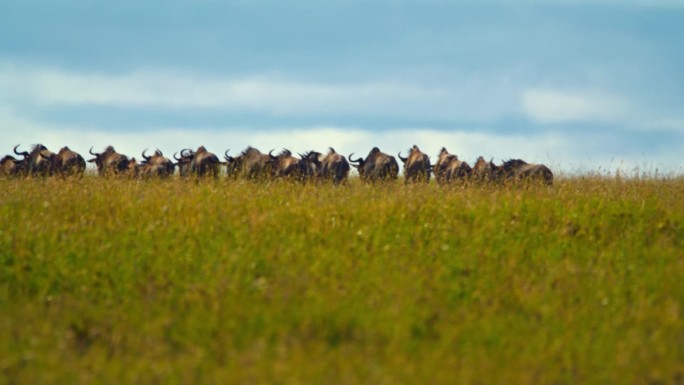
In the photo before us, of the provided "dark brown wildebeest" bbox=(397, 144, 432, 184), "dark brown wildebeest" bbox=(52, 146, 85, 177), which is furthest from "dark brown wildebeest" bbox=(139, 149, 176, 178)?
"dark brown wildebeest" bbox=(397, 144, 432, 184)

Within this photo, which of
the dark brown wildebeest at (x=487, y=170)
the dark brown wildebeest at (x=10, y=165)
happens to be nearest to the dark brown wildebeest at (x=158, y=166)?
the dark brown wildebeest at (x=10, y=165)

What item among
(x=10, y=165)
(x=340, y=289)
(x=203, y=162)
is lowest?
(x=340, y=289)

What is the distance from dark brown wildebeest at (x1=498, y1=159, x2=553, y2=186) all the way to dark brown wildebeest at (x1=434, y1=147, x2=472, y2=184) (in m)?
1.14

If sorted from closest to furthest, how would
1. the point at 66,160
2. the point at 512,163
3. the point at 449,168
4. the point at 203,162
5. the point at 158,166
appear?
the point at 512,163, the point at 449,168, the point at 203,162, the point at 158,166, the point at 66,160

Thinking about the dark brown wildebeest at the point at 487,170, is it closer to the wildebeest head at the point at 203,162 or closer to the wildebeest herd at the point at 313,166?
the wildebeest herd at the point at 313,166

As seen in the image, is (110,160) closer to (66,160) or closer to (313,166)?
(66,160)

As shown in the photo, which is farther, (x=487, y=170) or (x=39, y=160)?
(x=39, y=160)

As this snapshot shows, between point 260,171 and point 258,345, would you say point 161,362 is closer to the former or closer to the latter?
point 258,345

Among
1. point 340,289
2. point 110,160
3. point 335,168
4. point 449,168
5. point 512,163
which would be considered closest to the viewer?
point 340,289

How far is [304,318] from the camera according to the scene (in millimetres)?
7500

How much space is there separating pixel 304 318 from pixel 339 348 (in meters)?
0.70

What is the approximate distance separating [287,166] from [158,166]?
5.19 meters

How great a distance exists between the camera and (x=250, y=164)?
2459cm

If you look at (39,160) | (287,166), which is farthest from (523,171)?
(39,160)
